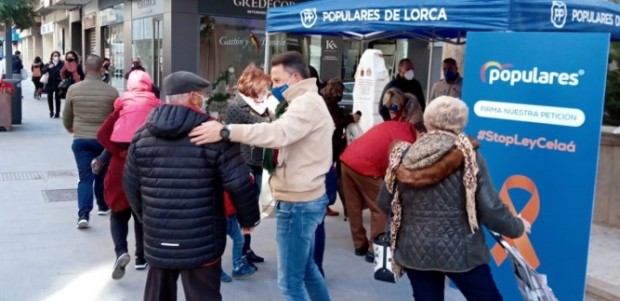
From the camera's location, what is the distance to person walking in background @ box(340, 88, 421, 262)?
559 cm

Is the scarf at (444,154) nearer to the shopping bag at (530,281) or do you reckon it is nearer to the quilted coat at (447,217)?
the quilted coat at (447,217)

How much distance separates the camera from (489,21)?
17.3 ft

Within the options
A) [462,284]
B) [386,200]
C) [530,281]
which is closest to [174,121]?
[386,200]

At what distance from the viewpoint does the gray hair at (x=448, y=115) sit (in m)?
3.35

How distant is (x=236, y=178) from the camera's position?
10.9 feet

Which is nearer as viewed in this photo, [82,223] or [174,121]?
[174,121]

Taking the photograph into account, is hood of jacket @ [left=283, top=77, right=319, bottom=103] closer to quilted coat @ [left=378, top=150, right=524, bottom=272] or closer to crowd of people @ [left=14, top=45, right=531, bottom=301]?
crowd of people @ [left=14, top=45, right=531, bottom=301]

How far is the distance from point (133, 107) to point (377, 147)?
79.1 inches

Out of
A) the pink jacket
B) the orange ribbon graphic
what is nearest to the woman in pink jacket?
the pink jacket

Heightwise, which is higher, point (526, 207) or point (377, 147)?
point (377, 147)

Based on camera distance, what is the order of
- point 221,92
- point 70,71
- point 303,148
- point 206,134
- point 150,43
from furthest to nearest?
point 150,43, point 70,71, point 221,92, point 303,148, point 206,134

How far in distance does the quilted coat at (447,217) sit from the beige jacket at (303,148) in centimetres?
61

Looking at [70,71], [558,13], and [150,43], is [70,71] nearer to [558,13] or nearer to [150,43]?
[150,43]

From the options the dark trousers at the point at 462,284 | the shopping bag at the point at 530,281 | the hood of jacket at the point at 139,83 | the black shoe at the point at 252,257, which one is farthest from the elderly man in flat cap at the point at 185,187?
the black shoe at the point at 252,257
